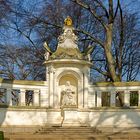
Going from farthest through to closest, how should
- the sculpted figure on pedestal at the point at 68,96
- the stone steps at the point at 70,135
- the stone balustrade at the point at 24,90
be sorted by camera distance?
the sculpted figure on pedestal at the point at 68,96, the stone balustrade at the point at 24,90, the stone steps at the point at 70,135

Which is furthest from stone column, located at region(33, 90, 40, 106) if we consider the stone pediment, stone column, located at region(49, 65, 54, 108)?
the stone pediment

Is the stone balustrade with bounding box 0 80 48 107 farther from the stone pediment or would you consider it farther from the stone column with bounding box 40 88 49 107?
the stone pediment

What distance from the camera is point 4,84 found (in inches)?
1026

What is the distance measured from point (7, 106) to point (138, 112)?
24.8ft

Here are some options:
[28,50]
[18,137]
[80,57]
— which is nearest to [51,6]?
[28,50]

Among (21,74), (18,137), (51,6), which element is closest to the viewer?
(18,137)

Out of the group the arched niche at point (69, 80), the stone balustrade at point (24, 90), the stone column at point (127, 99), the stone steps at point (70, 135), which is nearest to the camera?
the stone steps at point (70, 135)

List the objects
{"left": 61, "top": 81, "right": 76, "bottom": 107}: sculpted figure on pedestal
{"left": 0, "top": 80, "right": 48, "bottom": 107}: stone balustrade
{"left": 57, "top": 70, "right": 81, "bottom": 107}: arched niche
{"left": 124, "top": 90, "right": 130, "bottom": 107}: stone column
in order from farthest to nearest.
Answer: {"left": 57, "top": 70, "right": 81, "bottom": 107}: arched niche
{"left": 124, "top": 90, "right": 130, "bottom": 107}: stone column
{"left": 61, "top": 81, "right": 76, "bottom": 107}: sculpted figure on pedestal
{"left": 0, "top": 80, "right": 48, "bottom": 107}: stone balustrade

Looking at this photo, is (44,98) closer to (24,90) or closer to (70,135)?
(24,90)

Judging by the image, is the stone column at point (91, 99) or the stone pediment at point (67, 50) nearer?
the stone pediment at point (67, 50)

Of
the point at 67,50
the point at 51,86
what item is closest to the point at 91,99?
the point at 51,86

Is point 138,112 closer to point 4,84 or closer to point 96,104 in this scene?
point 96,104

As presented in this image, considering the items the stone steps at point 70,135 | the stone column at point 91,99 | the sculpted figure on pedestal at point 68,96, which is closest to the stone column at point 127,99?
the stone column at point 91,99

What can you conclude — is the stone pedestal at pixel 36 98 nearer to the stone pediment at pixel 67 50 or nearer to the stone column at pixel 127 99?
the stone pediment at pixel 67 50
